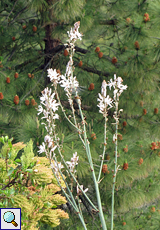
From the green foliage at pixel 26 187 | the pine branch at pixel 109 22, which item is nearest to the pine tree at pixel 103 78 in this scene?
the pine branch at pixel 109 22

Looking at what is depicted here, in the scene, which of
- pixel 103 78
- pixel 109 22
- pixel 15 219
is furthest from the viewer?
pixel 109 22

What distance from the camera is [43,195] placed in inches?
30.3

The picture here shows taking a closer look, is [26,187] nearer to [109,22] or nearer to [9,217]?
[9,217]

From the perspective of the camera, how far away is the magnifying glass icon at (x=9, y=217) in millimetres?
656

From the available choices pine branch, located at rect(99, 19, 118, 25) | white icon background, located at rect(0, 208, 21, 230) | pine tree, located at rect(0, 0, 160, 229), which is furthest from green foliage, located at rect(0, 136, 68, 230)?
pine branch, located at rect(99, 19, 118, 25)

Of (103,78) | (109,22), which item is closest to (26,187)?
(103,78)

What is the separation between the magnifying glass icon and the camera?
0.66m

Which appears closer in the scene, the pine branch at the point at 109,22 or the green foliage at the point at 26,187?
the green foliage at the point at 26,187

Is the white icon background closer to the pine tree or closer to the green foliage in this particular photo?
the green foliage

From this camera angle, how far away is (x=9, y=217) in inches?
26.0

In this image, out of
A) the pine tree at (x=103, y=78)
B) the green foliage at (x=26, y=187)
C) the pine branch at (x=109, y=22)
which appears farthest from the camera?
the pine branch at (x=109, y=22)

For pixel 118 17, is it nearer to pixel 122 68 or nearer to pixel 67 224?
pixel 122 68

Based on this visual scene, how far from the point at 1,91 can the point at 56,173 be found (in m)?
0.99

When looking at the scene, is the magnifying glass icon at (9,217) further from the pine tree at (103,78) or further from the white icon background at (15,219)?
the pine tree at (103,78)
